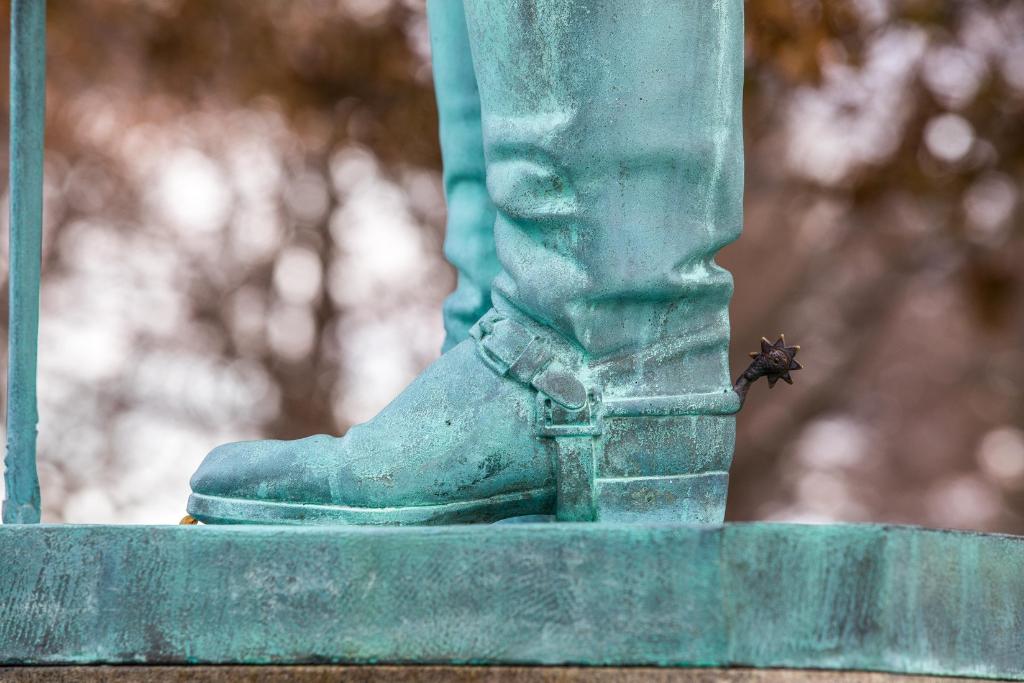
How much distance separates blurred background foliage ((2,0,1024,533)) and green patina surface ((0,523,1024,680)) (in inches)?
261

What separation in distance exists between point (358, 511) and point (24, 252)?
505 mm

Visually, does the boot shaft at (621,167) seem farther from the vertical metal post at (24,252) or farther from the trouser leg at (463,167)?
the vertical metal post at (24,252)

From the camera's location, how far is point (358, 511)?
1701 millimetres

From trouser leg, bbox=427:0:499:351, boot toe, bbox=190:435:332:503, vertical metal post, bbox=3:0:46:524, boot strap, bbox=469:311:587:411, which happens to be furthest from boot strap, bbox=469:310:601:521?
vertical metal post, bbox=3:0:46:524

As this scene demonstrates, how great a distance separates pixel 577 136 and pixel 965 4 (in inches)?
268

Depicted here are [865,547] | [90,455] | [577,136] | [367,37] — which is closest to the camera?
[865,547]

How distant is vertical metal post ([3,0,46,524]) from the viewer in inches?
70.0

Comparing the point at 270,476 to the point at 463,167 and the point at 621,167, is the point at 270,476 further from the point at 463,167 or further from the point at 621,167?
the point at 463,167

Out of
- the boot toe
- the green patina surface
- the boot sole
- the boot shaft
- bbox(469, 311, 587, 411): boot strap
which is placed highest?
the boot shaft

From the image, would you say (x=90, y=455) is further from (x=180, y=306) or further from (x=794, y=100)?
(x=794, y=100)

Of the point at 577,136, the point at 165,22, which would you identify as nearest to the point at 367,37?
the point at 165,22

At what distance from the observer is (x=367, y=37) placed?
29.1 ft

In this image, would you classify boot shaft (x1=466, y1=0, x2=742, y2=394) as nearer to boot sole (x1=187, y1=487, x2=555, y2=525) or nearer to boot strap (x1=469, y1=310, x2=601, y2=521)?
boot strap (x1=469, y1=310, x2=601, y2=521)

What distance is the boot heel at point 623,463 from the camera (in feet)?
5.57
